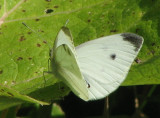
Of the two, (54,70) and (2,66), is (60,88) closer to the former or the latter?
(54,70)

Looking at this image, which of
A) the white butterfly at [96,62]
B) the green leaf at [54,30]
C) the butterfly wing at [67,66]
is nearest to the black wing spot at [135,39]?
the white butterfly at [96,62]

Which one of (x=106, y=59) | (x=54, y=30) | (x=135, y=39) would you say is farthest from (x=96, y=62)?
(x=54, y=30)

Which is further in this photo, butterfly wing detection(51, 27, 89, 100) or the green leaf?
the green leaf

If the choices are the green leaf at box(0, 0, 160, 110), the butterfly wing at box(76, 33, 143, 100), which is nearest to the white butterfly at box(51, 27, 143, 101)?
the butterfly wing at box(76, 33, 143, 100)

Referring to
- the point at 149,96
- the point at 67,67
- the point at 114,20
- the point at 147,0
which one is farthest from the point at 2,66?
the point at 149,96

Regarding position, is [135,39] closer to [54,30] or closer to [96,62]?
[96,62]

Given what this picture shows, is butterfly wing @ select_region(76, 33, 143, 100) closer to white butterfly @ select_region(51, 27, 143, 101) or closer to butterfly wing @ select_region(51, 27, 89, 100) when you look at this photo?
white butterfly @ select_region(51, 27, 143, 101)

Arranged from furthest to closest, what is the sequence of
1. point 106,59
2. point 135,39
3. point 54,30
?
point 54,30 → point 106,59 → point 135,39
